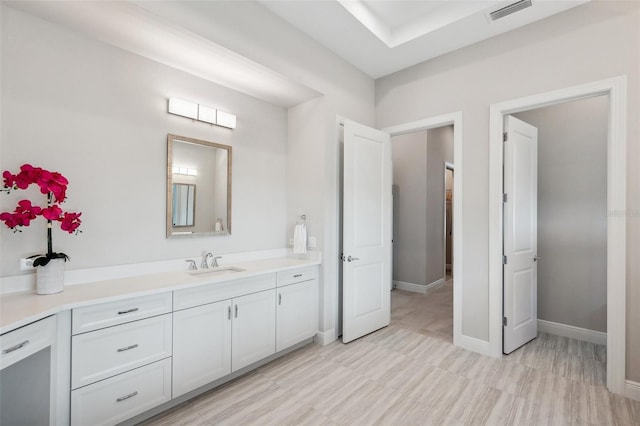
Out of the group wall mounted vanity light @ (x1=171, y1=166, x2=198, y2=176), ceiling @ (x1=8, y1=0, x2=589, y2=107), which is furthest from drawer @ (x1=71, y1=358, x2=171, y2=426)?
ceiling @ (x1=8, y1=0, x2=589, y2=107)

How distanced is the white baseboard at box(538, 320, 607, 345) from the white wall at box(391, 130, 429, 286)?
182cm

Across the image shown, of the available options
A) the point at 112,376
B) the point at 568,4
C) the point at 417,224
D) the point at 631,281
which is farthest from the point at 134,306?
the point at 417,224

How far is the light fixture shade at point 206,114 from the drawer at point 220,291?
143 cm

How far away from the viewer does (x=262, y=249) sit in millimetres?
3205

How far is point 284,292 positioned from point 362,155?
1.64 metres

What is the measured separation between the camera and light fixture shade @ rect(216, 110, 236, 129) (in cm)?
280

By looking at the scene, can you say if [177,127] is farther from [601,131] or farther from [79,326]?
[601,131]

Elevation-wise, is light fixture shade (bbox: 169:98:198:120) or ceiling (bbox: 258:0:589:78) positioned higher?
ceiling (bbox: 258:0:589:78)

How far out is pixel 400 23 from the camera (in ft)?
9.84

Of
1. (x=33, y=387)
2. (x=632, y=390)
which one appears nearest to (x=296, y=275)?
(x=33, y=387)

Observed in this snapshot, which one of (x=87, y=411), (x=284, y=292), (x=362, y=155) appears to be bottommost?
(x=87, y=411)

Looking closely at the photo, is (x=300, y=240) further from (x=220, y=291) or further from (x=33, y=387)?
(x=33, y=387)

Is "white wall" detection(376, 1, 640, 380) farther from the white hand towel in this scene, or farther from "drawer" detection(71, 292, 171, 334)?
"drawer" detection(71, 292, 171, 334)

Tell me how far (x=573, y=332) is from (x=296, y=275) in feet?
10.1
